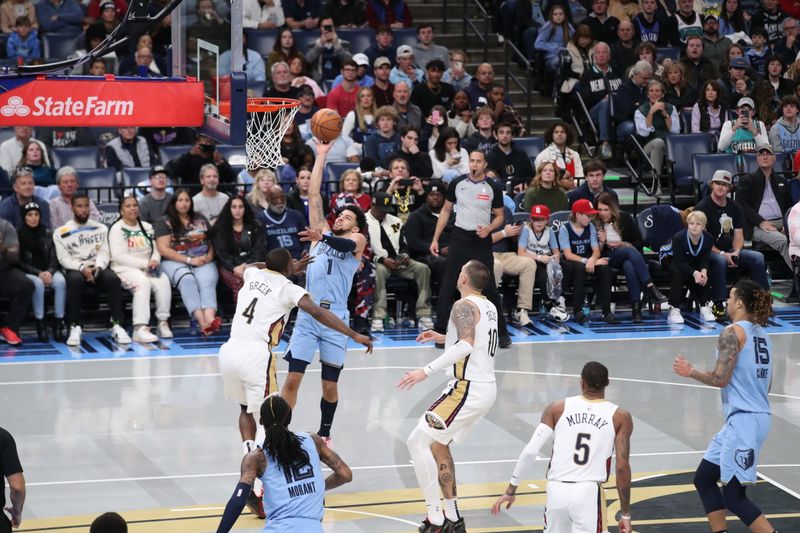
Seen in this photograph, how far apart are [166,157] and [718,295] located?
7.01 meters

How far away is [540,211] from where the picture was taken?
643 inches

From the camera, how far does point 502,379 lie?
14.0 m

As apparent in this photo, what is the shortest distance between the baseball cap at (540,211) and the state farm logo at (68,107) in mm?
7522

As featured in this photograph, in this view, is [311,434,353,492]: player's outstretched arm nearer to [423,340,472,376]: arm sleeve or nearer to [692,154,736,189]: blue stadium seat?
[423,340,472,376]: arm sleeve

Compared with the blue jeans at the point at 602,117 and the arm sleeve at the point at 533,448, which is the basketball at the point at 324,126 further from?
the blue jeans at the point at 602,117

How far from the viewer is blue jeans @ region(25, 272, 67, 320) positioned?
15.1 meters

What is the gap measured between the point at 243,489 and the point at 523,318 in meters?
9.38

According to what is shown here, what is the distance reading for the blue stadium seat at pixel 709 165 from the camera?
18688 mm

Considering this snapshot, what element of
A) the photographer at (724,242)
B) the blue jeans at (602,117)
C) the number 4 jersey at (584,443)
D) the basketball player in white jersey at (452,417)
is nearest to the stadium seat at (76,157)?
the blue jeans at (602,117)

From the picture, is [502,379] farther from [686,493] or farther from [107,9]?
[107,9]

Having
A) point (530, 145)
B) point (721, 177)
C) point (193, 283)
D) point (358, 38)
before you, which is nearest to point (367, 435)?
point (193, 283)

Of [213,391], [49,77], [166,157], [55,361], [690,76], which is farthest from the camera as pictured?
[690,76]

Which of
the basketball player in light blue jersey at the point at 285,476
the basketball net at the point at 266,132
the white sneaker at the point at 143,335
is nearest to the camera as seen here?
the basketball player in light blue jersey at the point at 285,476

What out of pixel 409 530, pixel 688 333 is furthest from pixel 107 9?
pixel 409 530
